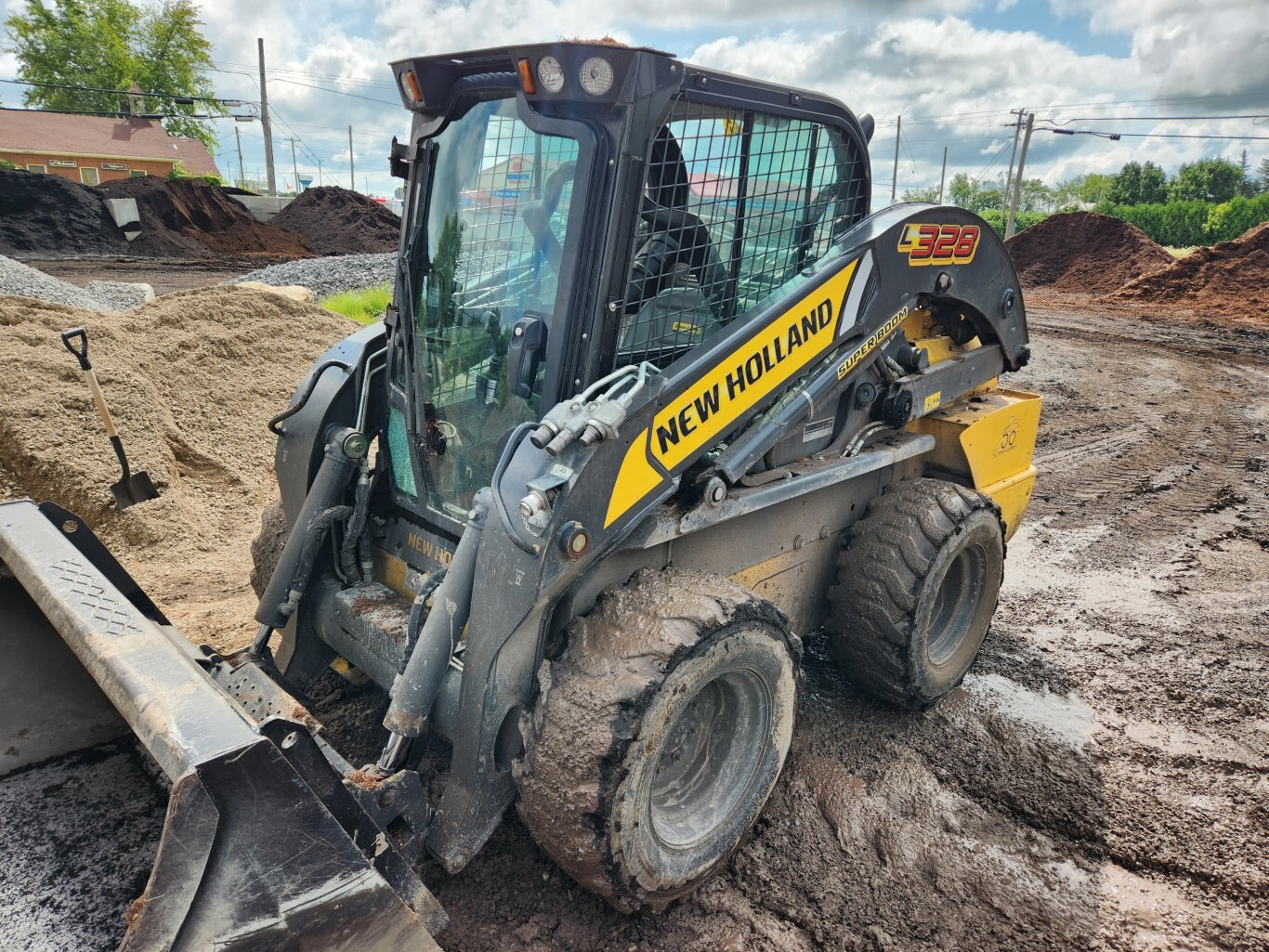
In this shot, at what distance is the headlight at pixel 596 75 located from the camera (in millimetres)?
2328

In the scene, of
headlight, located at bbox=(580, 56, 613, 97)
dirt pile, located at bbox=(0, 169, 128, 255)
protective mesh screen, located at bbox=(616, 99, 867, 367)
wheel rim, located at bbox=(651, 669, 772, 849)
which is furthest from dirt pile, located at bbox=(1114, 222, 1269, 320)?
dirt pile, located at bbox=(0, 169, 128, 255)

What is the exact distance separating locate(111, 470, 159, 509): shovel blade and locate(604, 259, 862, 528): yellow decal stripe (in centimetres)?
246

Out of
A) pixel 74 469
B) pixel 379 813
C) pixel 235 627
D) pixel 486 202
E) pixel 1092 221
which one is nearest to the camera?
pixel 379 813

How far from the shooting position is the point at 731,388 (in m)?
2.68

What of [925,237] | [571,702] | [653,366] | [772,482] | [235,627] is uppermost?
[925,237]

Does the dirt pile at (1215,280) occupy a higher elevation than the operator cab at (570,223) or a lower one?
lower

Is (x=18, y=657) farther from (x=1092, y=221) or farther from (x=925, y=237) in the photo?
(x=1092, y=221)

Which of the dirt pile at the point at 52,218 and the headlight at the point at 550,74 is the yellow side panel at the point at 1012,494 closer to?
the headlight at the point at 550,74

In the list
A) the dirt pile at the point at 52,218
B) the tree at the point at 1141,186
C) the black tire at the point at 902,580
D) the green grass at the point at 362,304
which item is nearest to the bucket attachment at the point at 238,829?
the black tire at the point at 902,580

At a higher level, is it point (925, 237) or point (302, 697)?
point (925, 237)

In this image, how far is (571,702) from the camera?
2270 mm

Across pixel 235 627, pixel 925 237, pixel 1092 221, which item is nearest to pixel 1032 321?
pixel 1092 221

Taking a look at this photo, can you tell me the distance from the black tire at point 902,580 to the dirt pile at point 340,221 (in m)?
21.9

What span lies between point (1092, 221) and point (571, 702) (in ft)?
80.0
